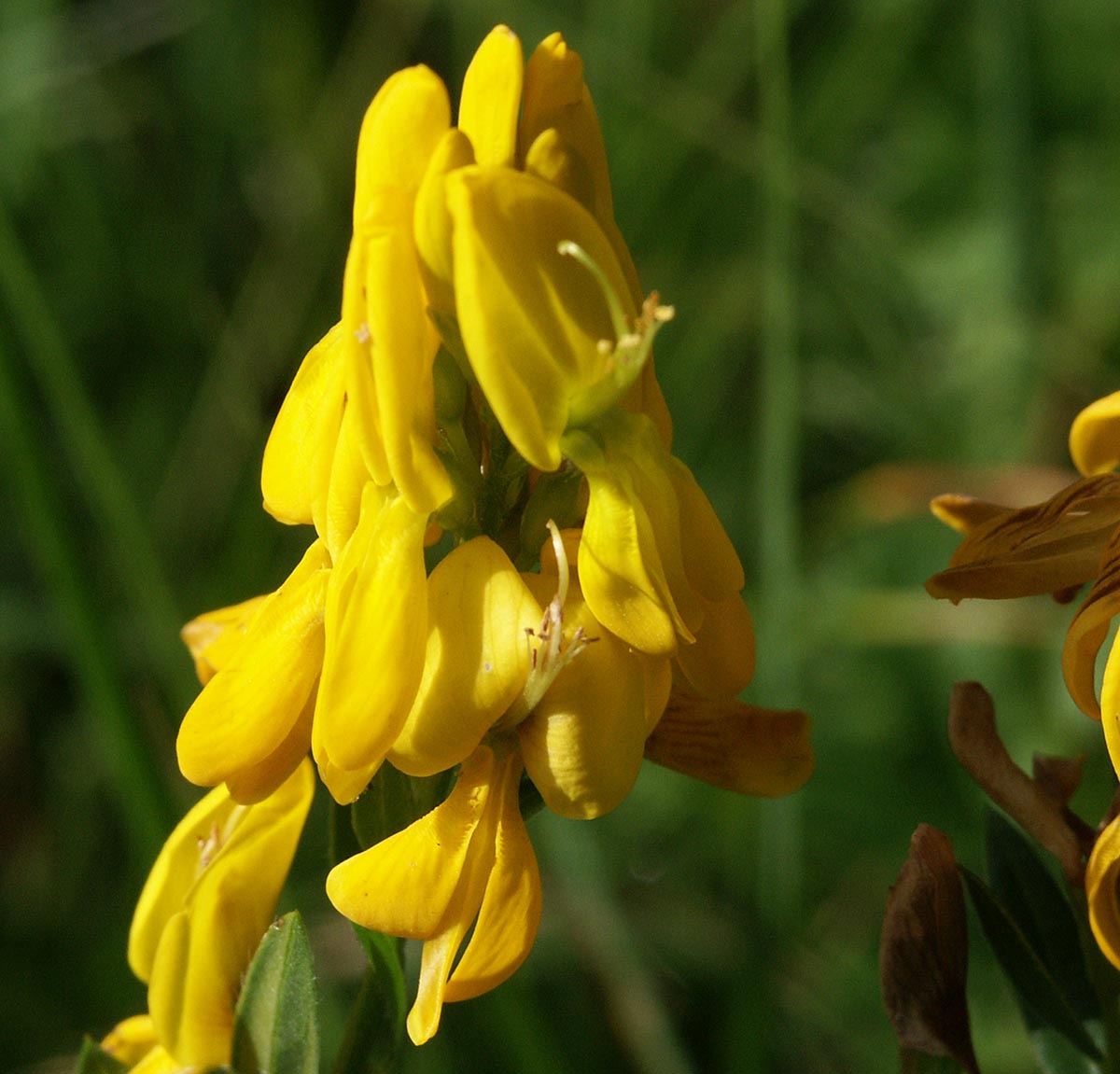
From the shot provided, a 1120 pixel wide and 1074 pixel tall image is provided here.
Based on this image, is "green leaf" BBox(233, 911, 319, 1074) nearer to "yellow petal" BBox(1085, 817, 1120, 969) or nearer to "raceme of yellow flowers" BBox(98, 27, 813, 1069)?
"raceme of yellow flowers" BBox(98, 27, 813, 1069)

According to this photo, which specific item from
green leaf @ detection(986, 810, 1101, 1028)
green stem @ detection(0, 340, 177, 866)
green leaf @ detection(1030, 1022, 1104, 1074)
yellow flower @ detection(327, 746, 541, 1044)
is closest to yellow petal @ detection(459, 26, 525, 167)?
yellow flower @ detection(327, 746, 541, 1044)

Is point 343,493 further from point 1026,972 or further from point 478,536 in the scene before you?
point 1026,972

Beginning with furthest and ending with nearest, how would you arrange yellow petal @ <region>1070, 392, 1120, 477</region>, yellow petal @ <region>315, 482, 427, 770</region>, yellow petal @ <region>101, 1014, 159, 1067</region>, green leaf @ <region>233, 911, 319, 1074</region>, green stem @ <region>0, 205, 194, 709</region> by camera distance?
green stem @ <region>0, 205, 194, 709</region> < yellow petal @ <region>101, 1014, 159, 1067</region> < yellow petal @ <region>1070, 392, 1120, 477</region> < green leaf @ <region>233, 911, 319, 1074</region> < yellow petal @ <region>315, 482, 427, 770</region>

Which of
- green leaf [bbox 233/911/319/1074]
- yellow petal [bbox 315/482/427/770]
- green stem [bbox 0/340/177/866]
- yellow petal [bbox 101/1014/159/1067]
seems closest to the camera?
yellow petal [bbox 315/482/427/770]

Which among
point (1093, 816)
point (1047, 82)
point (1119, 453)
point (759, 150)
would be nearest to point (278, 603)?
point (1119, 453)

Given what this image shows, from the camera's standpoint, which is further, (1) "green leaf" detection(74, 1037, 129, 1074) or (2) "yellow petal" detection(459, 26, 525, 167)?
(1) "green leaf" detection(74, 1037, 129, 1074)

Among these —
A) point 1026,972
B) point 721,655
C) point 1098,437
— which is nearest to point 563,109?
point 721,655
